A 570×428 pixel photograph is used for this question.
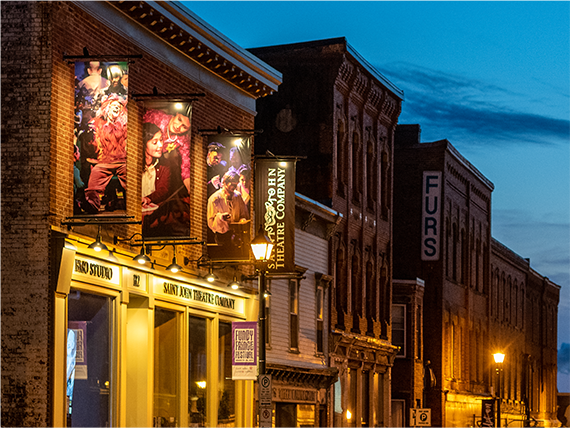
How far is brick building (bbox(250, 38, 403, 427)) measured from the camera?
38.7 metres

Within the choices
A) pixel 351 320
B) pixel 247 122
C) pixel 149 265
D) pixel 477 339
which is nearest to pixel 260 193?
pixel 247 122

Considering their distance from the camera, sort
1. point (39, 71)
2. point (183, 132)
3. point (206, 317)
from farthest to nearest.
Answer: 1. point (206, 317)
2. point (183, 132)
3. point (39, 71)

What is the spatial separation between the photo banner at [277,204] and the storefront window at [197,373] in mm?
2927

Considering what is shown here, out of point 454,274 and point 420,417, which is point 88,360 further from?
point 454,274

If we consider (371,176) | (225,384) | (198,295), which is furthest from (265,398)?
(371,176)

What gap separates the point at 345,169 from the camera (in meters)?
40.1

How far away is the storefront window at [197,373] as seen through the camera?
25.0 m

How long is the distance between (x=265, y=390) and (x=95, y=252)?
4.19 metres

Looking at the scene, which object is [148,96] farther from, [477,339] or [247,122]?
[477,339]

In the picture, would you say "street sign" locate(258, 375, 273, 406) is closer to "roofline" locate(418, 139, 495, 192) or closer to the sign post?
the sign post

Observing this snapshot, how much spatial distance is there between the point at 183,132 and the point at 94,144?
2485 mm

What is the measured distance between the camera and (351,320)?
40250 mm

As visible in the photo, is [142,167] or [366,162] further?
[366,162]

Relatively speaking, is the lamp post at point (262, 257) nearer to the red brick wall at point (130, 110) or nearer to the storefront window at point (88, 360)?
the red brick wall at point (130, 110)
